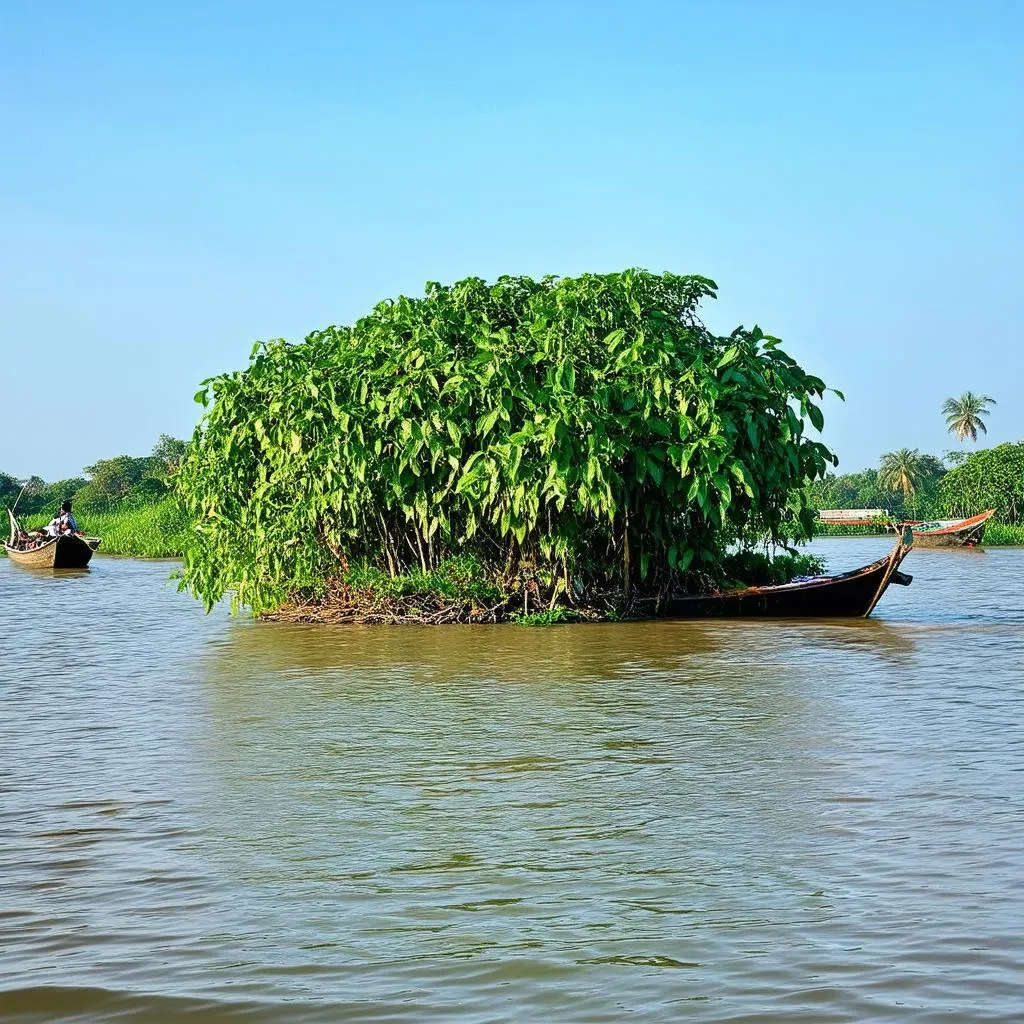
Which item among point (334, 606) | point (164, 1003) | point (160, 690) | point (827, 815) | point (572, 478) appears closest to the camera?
point (164, 1003)

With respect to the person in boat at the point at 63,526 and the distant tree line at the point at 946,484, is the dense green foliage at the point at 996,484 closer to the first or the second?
the distant tree line at the point at 946,484

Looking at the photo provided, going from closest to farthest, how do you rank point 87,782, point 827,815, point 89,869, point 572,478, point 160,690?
point 89,869, point 827,815, point 87,782, point 160,690, point 572,478

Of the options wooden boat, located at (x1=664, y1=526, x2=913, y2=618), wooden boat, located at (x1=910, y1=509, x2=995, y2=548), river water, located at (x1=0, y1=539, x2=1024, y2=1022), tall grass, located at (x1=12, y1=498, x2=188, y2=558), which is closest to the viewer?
river water, located at (x1=0, y1=539, x2=1024, y2=1022)

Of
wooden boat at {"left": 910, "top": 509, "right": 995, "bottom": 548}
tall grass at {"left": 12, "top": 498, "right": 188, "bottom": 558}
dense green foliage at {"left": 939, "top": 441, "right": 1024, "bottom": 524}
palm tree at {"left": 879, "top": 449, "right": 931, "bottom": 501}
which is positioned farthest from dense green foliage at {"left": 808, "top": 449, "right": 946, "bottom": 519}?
tall grass at {"left": 12, "top": 498, "right": 188, "bottom": 558}

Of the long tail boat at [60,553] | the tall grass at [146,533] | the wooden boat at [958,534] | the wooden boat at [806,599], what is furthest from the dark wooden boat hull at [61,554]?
the wooden boat at [958,534]

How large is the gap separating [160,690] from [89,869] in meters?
5.49

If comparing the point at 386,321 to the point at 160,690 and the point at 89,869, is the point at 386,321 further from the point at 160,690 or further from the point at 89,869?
the point at 89,869

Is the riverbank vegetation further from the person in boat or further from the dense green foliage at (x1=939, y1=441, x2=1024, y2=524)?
the person in boat

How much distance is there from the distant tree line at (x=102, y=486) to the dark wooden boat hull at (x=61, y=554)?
22.7m

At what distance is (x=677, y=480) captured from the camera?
14.3 meters

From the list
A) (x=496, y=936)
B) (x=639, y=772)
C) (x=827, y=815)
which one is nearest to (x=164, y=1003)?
(x=496, y=936)

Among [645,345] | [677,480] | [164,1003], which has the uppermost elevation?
[645,345]

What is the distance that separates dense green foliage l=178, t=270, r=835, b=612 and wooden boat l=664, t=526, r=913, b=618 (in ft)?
1.46

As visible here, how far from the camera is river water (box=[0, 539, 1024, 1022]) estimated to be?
3.69m
